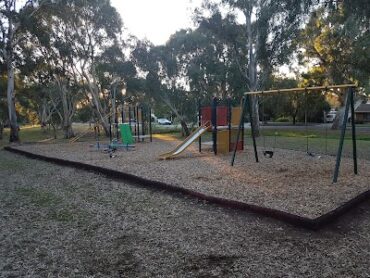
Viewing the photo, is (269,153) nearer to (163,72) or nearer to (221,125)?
(221,125)

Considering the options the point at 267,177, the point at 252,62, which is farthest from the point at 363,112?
the point at 267,177

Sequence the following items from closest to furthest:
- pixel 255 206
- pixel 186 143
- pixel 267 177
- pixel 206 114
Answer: pixel 255 206
pixel 267 177
pixel 186 143
pixel 206 114

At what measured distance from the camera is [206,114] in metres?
13.0

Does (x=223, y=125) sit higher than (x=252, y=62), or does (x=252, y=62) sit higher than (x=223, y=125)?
(x=252, y=62)

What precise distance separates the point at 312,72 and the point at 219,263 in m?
35.5

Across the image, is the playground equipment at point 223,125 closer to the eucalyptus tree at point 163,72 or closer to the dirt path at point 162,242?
the dirt path at point 162,242

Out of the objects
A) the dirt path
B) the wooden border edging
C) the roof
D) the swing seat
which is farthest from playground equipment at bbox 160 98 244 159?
the roof

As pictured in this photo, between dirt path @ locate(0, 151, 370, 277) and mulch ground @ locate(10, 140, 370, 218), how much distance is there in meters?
0.50

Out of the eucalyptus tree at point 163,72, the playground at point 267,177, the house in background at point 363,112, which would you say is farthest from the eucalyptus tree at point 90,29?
the house in background at point 363,112

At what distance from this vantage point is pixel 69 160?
37.1 feet

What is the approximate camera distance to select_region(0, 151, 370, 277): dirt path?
11.9 ft

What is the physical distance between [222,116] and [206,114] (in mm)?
620

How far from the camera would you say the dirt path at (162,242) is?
363 cm

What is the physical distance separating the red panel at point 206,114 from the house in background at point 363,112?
153ft
